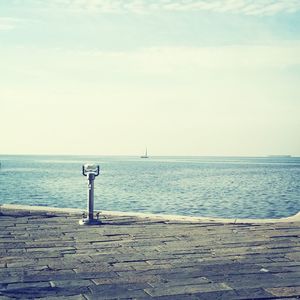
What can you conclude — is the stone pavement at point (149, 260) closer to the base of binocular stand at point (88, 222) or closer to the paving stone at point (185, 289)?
the paving stone at point (185, 289)

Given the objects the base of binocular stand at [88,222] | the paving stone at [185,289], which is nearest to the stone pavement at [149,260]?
the paving stone at [185,289]

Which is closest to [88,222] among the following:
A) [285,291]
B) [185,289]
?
[185,289]

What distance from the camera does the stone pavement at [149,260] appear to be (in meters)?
3.96

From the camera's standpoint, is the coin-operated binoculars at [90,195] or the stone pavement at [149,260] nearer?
the stone pavement at [149,260]

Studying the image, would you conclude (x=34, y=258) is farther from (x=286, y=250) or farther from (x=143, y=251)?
(x=286, y=250)

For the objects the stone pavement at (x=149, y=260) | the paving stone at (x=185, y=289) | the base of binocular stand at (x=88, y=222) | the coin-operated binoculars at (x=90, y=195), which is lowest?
the paving stone at (x=185, y=289)

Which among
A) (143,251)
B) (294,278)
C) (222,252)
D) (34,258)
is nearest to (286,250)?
(222,252)

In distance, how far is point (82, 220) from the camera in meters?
7.67

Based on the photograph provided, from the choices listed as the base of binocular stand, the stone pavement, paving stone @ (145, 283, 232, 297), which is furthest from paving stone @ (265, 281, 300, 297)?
the base of binocular stand

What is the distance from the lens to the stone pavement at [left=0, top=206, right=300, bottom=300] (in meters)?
3.96

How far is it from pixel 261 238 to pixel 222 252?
3.80 ft

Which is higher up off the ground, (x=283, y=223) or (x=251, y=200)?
(x=283, y=223)

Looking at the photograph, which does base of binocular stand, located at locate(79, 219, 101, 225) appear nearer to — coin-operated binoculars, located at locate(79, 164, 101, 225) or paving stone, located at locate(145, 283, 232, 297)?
coin-operated binoculars, located at locate(79, 164, 101, 225)

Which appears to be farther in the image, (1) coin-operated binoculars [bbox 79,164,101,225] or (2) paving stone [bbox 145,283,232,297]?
(1) coin-operated binoculars [bbox 79,164,101,225]
